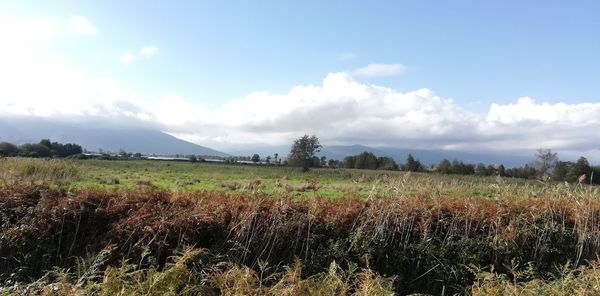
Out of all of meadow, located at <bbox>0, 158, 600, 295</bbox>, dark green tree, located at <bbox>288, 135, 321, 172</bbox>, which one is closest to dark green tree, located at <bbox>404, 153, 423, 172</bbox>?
dark green tree, located at <bbox>288, 135, 321, 172</bbox>

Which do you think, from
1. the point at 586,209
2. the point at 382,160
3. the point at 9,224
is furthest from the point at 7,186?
the point at 382,160

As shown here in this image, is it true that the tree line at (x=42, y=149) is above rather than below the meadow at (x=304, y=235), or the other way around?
above

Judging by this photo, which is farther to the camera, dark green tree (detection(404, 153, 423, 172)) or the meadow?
dark green tree (detection(404, 153, 423, 172))

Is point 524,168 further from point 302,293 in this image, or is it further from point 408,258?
point 302,293

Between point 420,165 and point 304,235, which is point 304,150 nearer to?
point 420,165

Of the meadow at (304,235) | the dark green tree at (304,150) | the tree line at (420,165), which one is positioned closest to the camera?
the meadow at (304,235)

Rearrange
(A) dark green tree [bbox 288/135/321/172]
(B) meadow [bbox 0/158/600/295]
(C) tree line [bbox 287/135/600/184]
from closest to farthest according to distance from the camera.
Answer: (B) meadow [bbox 0/158/600/295] < (C) tree line [bbox 287/135/600/184] < (A) dark green tree [bbox 288/135/321/172]

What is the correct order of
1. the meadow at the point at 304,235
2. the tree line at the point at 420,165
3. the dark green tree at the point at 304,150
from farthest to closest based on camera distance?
the dark green tree at the point at 304,150
the tree line at the point at 420,165
the meadow at the point at 304,235

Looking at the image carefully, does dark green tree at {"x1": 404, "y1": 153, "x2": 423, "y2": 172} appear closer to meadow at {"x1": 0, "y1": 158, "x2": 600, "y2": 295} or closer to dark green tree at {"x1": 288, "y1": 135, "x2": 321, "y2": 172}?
dark green tree at {"x1": 288, "y1": 135, "x2": 321, "y2": 172}

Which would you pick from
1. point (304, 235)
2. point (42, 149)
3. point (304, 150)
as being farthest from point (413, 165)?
point (304, 235)

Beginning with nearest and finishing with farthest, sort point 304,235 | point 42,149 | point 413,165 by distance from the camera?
point 304,235
point 42,149
point 413,165

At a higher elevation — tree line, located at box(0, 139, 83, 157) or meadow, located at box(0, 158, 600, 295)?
tree line, located at box(0, 139, 83, 157)

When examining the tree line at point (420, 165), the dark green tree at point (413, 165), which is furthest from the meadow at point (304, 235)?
the dark green tree at point (413, 165)

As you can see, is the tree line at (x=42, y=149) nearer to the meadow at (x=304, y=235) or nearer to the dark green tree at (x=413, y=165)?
the dark green tree at (x=413, y=165)
